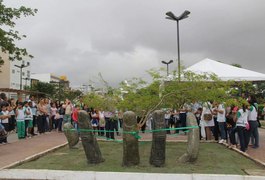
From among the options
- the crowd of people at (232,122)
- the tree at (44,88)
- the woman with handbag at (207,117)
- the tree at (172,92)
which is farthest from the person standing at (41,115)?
the tree at (44,88)

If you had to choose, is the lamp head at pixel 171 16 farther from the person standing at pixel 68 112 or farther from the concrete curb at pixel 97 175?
the concrete curb at pixel 97 175

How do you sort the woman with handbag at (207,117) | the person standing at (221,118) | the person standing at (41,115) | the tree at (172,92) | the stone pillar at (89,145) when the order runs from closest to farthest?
1. the stone pillar at (89,145)
2. the tree at (172,92)
3. the person standing at (221,118)
4. the woman with handbag at (207,117)
5. the person standing at (41,115)

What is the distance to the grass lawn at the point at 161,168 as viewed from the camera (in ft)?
23.6

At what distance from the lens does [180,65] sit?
11.1 m

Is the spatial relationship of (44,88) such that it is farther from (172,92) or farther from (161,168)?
(161,168)

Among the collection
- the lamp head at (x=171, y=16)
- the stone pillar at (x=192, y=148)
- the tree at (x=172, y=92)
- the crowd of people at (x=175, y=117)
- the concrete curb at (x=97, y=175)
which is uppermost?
the lamp head at (x=171, y=16)

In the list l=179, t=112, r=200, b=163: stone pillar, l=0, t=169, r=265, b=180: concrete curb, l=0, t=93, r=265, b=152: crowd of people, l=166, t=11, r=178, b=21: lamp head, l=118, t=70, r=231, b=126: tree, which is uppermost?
l=166, t=11, r=178, b=21: lamp head

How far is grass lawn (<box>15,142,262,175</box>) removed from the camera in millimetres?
7195

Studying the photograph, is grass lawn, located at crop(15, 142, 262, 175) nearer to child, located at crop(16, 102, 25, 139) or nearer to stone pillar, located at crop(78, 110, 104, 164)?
stone pillar, located at crop(78, 110, 104, 164)

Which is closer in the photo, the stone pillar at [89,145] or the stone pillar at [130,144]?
the stone pillar at [130,144]

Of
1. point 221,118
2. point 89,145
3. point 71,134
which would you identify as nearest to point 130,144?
point 89,145

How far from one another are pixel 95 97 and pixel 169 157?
3.72 m

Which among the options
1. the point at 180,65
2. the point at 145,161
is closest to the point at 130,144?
the point at 145,161

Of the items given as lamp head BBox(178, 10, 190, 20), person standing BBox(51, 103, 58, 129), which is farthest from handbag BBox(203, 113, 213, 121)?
person standing BBox(51, 103, 58, 129)
